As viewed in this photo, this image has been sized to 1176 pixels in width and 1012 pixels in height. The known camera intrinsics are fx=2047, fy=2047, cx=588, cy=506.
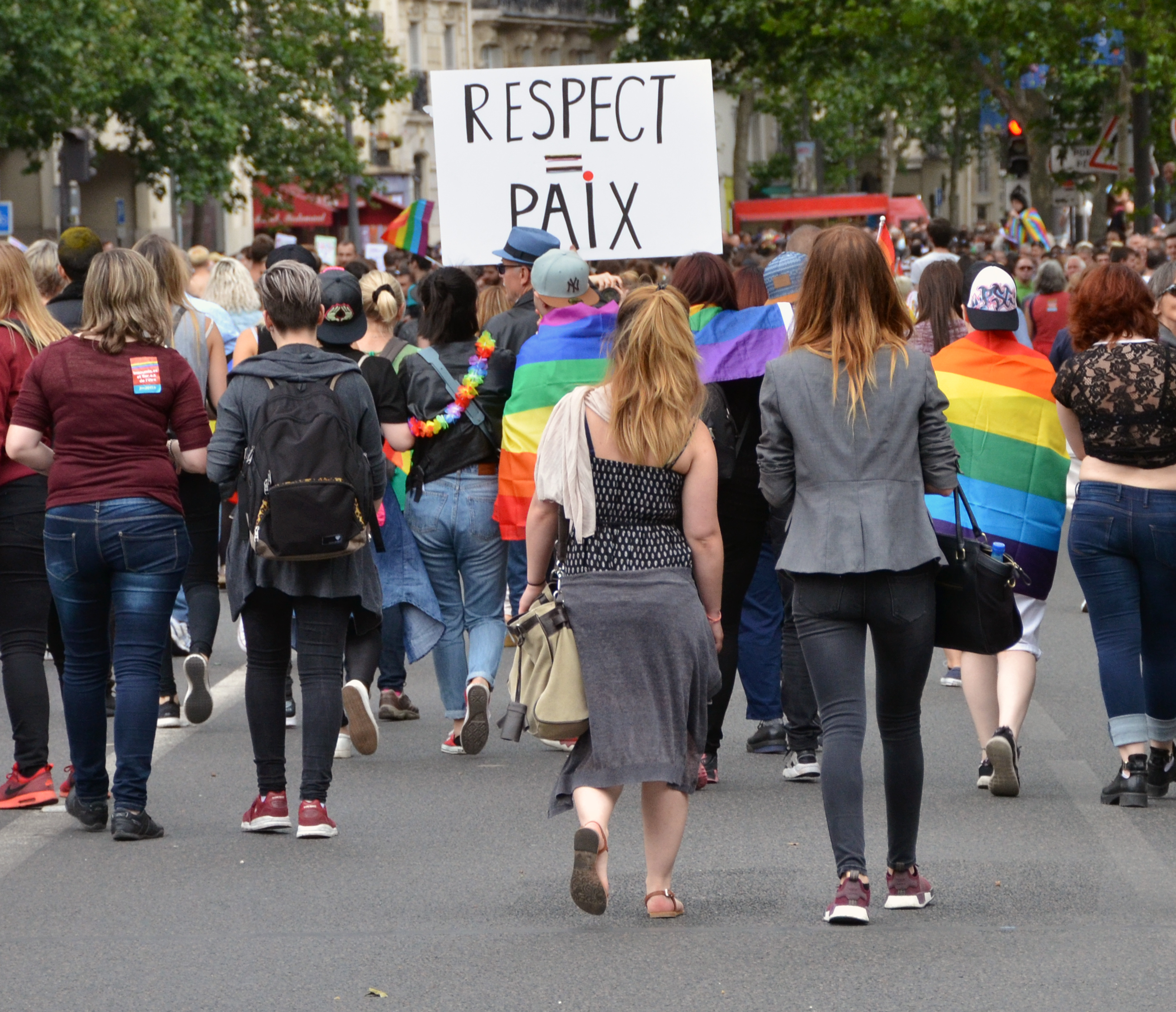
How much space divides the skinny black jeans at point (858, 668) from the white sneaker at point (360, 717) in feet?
7.52

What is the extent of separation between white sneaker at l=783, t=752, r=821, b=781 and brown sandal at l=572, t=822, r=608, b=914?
229 cm

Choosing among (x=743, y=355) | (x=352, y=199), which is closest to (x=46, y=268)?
(x=743, y=355)

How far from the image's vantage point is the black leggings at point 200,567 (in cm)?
858

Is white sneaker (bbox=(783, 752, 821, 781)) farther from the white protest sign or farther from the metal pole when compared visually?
the metal pole

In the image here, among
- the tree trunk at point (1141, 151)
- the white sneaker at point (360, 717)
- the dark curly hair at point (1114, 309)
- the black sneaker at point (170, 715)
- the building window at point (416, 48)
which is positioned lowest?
the black sneaker at point (170, 715)

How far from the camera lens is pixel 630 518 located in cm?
538

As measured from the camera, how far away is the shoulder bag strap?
7824mm

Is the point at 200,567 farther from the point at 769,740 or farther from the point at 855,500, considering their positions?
the point at 855,500

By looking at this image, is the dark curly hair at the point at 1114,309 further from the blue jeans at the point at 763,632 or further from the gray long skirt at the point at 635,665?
the gray long skirt at the point at 635,665

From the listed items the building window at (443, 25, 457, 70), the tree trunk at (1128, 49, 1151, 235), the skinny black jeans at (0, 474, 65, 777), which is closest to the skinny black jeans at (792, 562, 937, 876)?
the skinny black jeans at (0, 474, 65, 777)

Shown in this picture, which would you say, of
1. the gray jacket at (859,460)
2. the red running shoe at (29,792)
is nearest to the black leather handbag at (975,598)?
the gray jacket at (859,460)

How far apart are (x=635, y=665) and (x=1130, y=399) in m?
2.19

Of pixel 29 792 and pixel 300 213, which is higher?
pixel 300 213

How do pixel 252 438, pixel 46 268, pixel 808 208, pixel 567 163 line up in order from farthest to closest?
pixel 808 208 < pixel 567 163 < pixel 46 268 < pixel 252 438
